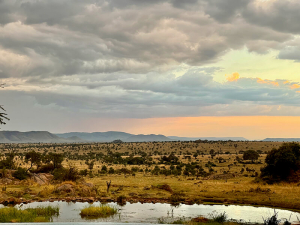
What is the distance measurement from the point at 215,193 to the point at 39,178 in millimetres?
23651

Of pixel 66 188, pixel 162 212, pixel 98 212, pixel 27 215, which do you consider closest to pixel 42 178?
pixel 66 188

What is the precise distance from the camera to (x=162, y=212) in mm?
23547

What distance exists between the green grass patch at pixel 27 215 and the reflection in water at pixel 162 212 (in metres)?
0.74

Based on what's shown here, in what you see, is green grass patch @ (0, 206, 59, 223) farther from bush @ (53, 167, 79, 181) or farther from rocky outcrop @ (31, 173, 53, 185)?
rocky outcrop @ (31, 173, 53, 185)

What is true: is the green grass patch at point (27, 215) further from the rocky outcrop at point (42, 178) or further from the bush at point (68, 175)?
the rocky outcrop at point (42, 178)

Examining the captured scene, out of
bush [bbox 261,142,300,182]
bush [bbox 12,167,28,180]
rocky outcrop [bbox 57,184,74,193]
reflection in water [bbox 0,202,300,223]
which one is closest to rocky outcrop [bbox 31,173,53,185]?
bush [bbox 12,167,28,180]

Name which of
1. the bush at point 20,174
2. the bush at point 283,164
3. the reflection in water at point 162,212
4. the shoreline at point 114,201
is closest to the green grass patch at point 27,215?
the reflection in water at point 162,212

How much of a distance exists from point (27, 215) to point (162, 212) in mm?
10126

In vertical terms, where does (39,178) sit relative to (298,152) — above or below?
below

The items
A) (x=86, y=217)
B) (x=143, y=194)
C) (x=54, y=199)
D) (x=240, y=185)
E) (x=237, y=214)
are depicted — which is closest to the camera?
(x=86, y=217)

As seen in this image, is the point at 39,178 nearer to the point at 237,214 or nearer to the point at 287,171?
the point at 237,214

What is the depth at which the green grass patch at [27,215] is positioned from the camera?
19766mm

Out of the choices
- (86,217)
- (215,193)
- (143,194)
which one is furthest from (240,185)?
(86,217)

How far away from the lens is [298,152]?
39.5 meters
